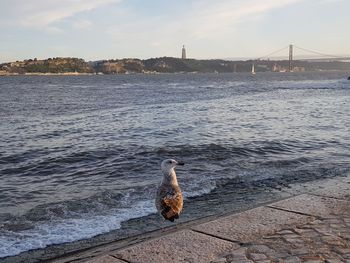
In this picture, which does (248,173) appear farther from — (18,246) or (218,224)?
(18,246)

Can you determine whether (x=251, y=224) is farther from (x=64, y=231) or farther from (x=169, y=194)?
(x=64, y=231)

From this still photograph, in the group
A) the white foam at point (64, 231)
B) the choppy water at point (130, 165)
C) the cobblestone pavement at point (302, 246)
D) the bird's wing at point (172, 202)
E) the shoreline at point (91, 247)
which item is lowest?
the choppy water at point (130, 165)

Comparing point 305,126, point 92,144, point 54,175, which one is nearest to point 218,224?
point 54,175

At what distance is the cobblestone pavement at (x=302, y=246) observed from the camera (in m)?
5.05

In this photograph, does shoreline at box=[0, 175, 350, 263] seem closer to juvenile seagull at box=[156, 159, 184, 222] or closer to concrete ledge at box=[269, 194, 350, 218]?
concrete ledge at box=[269, 194, 350, 218]

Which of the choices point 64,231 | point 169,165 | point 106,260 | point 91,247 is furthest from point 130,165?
point 169,165

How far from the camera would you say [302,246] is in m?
5.38

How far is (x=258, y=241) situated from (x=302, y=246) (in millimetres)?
493

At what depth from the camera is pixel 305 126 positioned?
2180 centimetres

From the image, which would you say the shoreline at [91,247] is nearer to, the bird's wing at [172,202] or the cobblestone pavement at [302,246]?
the cobblestone pavement at [302,246]

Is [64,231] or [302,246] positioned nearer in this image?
[302,246]

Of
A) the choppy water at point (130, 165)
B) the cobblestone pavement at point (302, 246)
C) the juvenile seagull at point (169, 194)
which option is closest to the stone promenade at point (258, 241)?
the cobblestone pavement at point (302, 246)

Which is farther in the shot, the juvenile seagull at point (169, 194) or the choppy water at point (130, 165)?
the choppy water at point (130, 165)

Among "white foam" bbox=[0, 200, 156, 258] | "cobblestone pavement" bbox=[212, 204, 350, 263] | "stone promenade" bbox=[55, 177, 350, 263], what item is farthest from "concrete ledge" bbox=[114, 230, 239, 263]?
"white foam" bbox=[0, 200, 156, 258]
